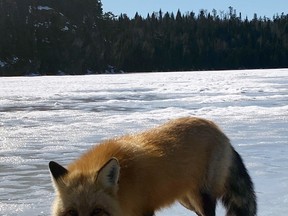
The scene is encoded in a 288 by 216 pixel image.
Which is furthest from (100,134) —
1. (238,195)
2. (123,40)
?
(123,40)

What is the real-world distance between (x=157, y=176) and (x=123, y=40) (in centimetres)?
13253

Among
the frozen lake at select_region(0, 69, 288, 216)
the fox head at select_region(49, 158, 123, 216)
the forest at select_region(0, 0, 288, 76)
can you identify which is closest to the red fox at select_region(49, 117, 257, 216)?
the fox head at select_region(49, 158, 123, 216)

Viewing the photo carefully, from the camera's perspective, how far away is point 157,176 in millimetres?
4609

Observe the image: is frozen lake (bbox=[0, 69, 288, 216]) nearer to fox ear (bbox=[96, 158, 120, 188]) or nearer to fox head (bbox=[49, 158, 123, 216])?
fox head (bbox=[49, 158, 123, 216])

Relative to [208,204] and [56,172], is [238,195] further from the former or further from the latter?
[56,172]

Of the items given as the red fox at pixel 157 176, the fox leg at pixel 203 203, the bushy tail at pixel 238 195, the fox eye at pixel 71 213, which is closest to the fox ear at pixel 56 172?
the red fox at pixel 157 176

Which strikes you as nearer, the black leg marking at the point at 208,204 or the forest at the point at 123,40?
the black leg marking at the point at 208,204

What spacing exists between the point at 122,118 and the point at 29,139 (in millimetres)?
4004

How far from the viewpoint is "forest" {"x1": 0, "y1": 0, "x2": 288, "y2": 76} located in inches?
5005

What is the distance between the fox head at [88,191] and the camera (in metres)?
3.69

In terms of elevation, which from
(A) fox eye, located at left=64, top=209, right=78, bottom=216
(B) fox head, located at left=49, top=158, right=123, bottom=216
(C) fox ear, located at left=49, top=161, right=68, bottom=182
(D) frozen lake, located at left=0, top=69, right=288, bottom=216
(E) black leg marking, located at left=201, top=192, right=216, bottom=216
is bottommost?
(D) frozen lake, located at left=0, top=69, right=288, bottom=216

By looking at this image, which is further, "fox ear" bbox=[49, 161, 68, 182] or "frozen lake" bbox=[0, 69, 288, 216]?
"frozen lake" bbox=[0, 69, 288, 216]

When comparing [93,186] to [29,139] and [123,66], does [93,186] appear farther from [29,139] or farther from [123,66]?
[123,66]

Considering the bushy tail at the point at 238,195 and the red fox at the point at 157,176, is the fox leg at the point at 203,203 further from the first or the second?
the bushy tail at the point at 238,195
